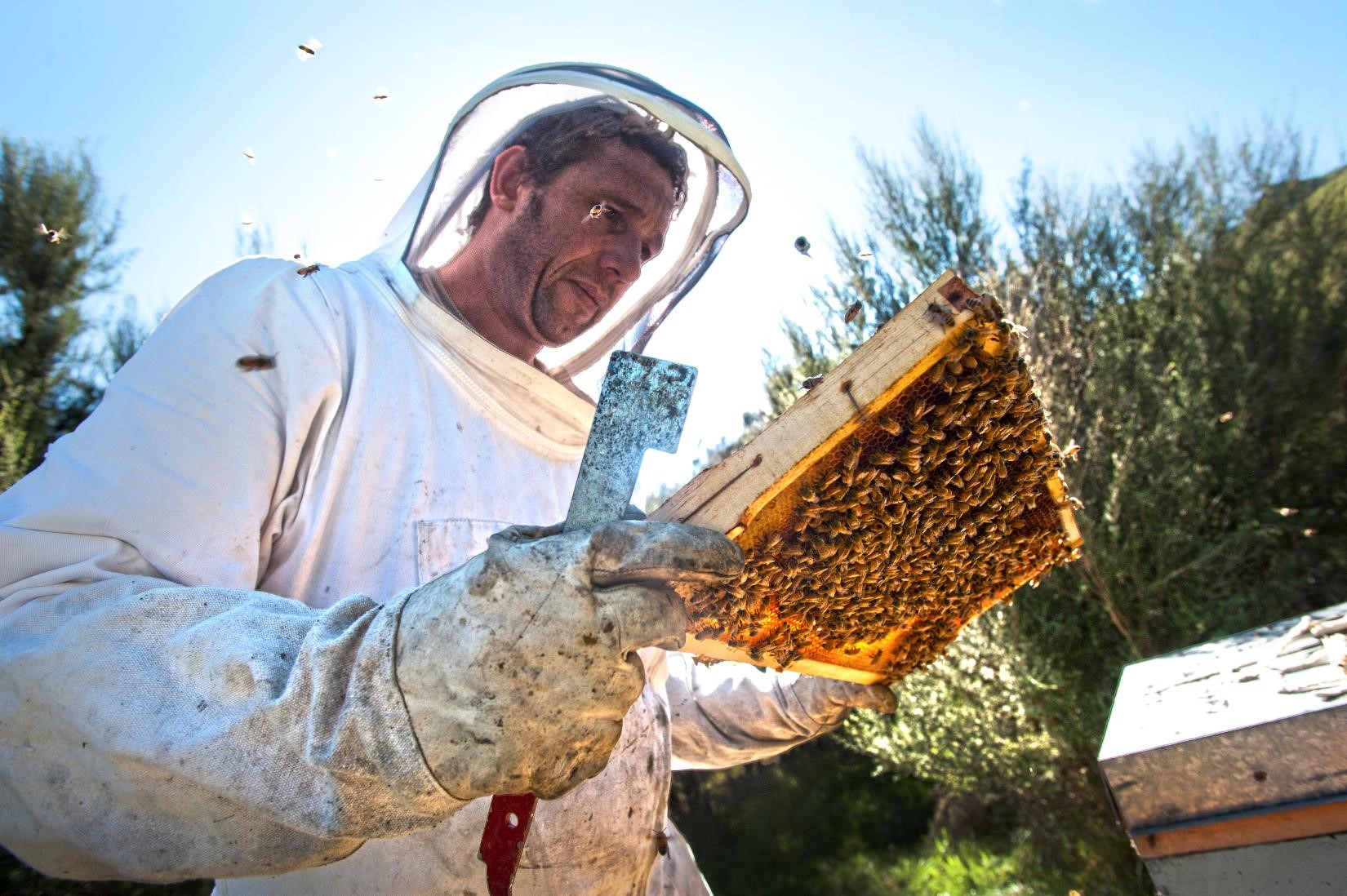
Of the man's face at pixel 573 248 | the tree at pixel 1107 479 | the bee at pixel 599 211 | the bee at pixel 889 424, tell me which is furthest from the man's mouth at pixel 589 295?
the tree at pixel 1107 479

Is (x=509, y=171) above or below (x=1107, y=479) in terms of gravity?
above

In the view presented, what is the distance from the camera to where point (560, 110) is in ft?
9.39

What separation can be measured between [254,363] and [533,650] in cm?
98

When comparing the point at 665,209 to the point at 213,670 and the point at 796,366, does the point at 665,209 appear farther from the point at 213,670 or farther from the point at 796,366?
the point at 796,366

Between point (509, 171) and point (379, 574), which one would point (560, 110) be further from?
point (379, 574)

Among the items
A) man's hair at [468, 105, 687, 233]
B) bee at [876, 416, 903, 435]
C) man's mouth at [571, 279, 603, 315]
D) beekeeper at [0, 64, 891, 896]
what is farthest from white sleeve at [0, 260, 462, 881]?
man's hair at [468, 105, 687, 233]

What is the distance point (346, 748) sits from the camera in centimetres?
139

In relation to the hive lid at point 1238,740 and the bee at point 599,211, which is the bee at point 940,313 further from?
the hive lid at point 1238,740

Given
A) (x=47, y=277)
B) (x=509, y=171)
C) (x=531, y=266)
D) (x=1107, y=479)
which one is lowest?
(x=1107, y=479)

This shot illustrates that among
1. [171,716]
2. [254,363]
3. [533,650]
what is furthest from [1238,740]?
[254,363]

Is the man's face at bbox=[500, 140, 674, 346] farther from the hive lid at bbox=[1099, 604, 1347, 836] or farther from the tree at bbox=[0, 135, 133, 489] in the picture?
the tree at bbox=[0, 135, 133, 489]

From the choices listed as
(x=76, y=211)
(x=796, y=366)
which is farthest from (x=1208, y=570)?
(x=76, y=211)

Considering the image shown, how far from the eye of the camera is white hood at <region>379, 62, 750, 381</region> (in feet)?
8.46

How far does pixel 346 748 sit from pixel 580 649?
392mm
